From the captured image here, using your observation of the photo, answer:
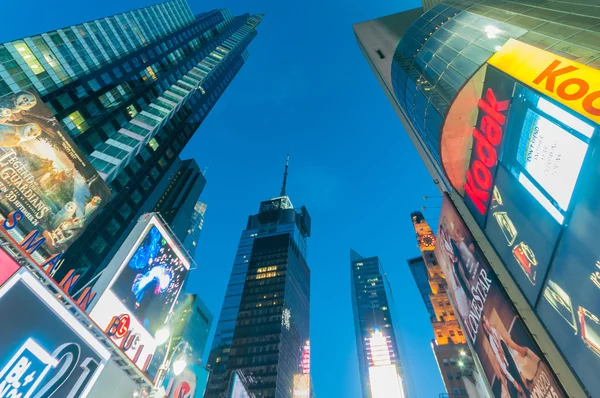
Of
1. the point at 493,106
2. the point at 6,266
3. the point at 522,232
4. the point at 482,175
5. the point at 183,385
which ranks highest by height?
the point at 493,106

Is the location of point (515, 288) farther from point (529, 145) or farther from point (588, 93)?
point (588, 93)

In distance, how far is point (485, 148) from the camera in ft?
63.6

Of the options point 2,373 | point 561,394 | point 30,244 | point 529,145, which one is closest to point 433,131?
point 529,145

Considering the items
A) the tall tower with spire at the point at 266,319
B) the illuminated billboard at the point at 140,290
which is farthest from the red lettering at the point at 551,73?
the tall tower with spire at the point at 266,319

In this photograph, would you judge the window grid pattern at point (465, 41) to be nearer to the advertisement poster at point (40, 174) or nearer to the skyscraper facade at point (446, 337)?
the advertisement poster at point (40, 174)

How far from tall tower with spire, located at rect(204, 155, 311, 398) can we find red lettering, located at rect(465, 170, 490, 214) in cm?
5614

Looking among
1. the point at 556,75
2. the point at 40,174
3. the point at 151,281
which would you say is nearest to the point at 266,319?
the point at 151,281

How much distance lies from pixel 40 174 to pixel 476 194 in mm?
31241

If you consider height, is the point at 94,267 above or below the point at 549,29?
above

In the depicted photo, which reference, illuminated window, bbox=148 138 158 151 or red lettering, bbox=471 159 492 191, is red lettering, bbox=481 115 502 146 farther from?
illuminated window, bbox=148 138 158 151

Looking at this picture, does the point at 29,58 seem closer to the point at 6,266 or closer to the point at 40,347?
the point at 6,266

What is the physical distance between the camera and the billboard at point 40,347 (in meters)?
10.7

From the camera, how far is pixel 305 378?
67.6 metres

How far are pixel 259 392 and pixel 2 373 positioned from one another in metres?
91.7
